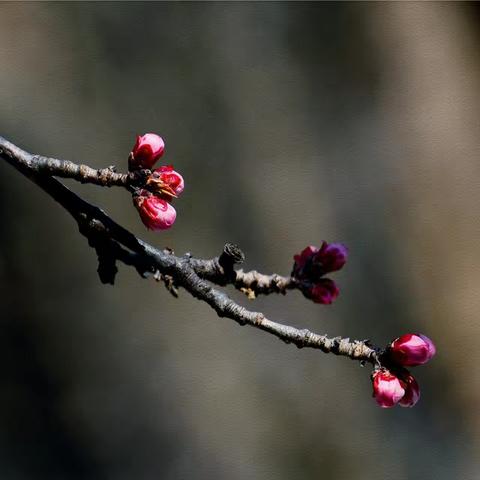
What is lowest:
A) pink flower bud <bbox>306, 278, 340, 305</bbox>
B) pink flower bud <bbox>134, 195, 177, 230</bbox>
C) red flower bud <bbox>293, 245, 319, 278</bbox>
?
pink flower bud <bbox>134, 195, 177, 230</bbox>

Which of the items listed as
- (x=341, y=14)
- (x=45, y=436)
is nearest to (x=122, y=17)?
(x=341, y=14)

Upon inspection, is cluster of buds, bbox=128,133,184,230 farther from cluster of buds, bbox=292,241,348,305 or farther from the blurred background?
the blurred background

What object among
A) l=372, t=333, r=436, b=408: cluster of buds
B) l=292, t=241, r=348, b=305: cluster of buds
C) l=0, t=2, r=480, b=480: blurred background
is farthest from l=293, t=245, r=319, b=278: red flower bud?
l=0, t=2, r=480, b=480: blurred background

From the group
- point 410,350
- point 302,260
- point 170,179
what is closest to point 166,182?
point 170,179

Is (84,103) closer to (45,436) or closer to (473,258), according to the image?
(45,436)

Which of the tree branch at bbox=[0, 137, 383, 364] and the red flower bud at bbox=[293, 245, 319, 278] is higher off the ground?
the red flower bud at bbox=[293, 245, 319, 278]

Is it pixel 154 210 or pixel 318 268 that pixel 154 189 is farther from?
pixel 318 268
